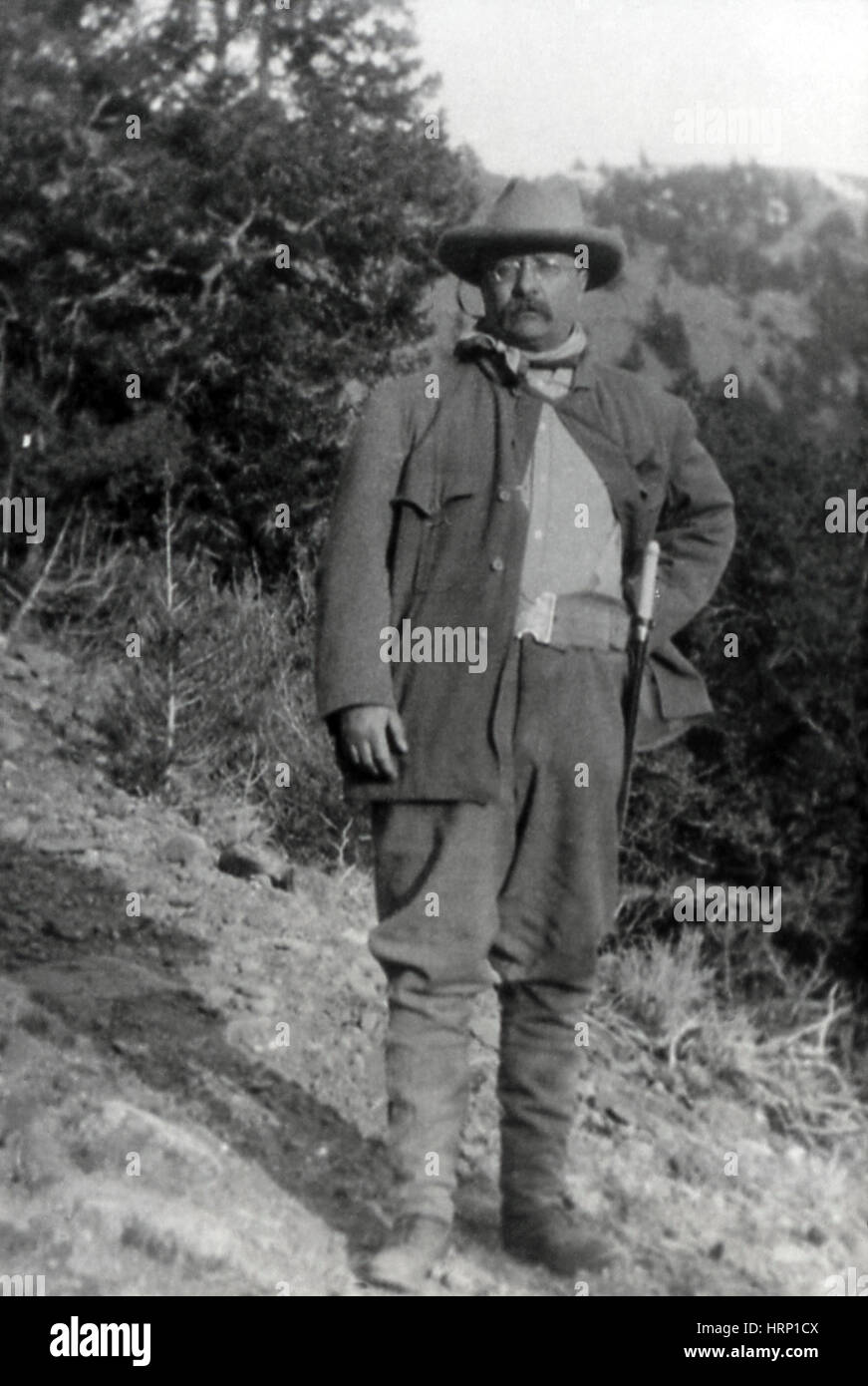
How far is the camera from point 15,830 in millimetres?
8133

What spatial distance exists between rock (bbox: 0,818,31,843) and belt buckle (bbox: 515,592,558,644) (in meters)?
4.63

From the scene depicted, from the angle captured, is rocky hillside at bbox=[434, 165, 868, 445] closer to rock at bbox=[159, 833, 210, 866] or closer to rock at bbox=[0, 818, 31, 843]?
rock at bbox=[159, 833, 210, 866]

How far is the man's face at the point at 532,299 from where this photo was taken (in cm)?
386

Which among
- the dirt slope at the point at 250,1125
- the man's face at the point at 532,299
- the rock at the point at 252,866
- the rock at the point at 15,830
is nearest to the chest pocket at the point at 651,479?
the man's face at the point at 532,299

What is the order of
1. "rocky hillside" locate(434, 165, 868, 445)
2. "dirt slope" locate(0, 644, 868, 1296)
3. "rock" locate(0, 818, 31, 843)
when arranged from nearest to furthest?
"dirt slope" locate(0, 644, 868, 1296) < "rock" locate(0, 818, 31, 843) < "rocky hillside" locate(434, 165, 868, 445)

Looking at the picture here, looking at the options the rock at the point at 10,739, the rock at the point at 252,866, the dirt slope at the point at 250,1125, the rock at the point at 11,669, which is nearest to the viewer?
the dirt slope at the point at 250,1125

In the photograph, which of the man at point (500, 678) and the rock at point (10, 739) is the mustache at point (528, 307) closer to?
the man at point (500, 678)

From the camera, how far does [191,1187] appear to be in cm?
420

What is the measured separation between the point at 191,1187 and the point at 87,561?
12.7m

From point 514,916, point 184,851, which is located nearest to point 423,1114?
point 514,916

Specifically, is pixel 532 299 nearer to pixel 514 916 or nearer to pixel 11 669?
pixel 514 916

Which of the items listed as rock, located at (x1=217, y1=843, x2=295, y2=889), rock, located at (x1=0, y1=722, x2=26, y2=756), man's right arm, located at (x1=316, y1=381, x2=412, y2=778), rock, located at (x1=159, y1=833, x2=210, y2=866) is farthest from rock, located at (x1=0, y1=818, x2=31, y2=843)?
man's right arm, located at (x1=316, y1=381, x2=412, y2=778)

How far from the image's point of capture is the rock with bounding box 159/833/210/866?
28.2 ft

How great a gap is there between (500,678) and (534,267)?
2.81ft
